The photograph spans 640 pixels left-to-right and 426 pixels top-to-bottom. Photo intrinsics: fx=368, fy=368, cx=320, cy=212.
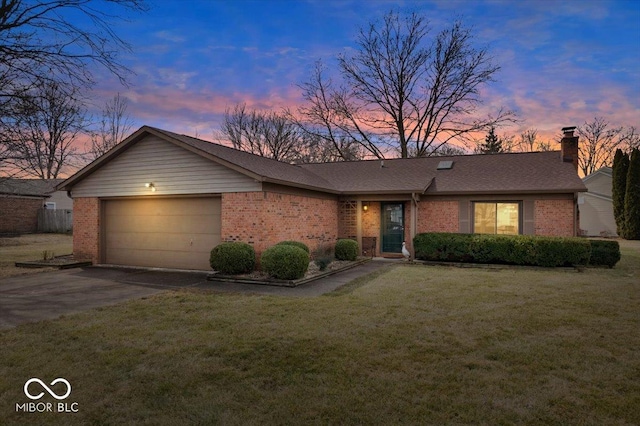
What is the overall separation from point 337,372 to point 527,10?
1308 cm

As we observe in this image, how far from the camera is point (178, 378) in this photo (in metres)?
3.90

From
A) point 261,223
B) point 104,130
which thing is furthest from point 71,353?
point 104,130

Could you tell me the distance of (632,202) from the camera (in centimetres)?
2505

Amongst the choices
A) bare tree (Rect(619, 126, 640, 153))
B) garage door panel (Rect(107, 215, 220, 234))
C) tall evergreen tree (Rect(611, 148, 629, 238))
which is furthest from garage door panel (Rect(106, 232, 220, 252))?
bare tree (Rect(619, 126, 640, 153))

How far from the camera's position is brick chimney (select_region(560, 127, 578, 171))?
50.3 feet

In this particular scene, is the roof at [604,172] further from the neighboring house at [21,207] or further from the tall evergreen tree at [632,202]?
the neighboring house at [21,207]

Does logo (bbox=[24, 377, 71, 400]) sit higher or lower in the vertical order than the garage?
lower

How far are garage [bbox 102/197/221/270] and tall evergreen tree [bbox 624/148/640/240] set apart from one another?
27.8 m

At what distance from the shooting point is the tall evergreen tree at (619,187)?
1022 inches

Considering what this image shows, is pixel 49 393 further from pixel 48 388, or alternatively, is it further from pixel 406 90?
pixel 406 90

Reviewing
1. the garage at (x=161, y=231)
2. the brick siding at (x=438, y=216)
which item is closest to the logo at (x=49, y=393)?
the garage at (x=161, y=231)

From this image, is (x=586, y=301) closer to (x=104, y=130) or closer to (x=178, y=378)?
(x=178, y=378)

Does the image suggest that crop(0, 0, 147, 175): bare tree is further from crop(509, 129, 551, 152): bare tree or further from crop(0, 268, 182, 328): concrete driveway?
crop(509, 129, 551, 152): bare tree

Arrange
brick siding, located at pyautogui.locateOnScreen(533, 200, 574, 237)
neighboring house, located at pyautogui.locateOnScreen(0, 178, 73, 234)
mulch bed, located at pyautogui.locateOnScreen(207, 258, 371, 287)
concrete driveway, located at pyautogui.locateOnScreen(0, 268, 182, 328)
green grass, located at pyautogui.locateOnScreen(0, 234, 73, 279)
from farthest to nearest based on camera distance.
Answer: neighboring house, located at pyautogui.locateOnScreen(0, 178, 73, 234) < brick siding, located at pyautogui.locateOnScreen(533, 200, 574, 237) < green grass, located at pyautogui.locateOnScreen(0, 234, 73, 279) < mulch bed, located at pyautogui.locateOnScreen(207, 258, 371, 287) < concrete driveway, located at pyautogui.locateOnScreen(0, 268, 182, 328)
